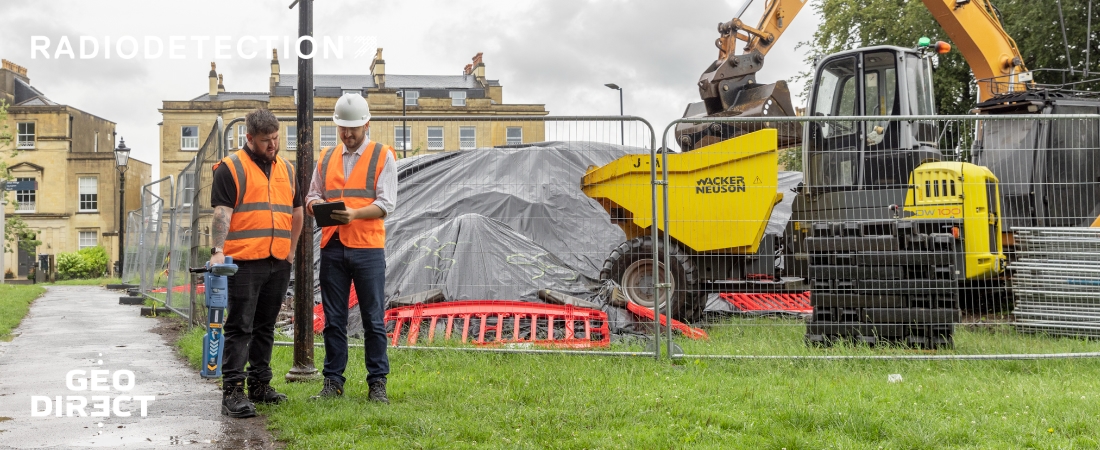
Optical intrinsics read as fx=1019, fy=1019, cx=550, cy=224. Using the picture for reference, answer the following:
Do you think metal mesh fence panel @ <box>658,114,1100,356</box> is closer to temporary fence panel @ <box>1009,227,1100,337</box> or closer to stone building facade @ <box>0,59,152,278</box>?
temporary fence panel @ <box>1009,227,1100,337</box>

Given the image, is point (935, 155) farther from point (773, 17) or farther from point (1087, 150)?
point (773, 17)

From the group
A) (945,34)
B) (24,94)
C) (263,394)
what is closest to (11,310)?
(263,394)

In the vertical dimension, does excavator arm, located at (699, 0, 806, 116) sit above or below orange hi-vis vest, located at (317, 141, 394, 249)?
above

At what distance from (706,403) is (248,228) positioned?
9.61 ft

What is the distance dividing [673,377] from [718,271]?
3.02 meters

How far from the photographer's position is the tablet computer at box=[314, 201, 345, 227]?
19.6 ft

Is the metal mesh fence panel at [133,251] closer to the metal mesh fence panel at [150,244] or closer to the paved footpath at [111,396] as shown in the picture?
the metal mesh fence panel at [150,244]

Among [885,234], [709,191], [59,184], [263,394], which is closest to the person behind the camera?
[263,394]

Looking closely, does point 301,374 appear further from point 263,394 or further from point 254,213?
point 254,213

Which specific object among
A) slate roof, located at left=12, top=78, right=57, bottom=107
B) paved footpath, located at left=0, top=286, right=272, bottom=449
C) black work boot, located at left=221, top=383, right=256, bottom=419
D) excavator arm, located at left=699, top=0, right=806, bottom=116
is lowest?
paved footpath, located at left=0, top=286, right=272, bottom=449

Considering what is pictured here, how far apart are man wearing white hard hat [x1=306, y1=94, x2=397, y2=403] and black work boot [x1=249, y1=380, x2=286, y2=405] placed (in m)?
0.25

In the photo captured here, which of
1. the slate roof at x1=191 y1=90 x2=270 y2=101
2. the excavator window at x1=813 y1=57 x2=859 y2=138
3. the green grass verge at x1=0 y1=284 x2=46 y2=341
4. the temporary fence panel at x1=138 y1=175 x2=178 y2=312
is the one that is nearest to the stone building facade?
the slate roof at x1=191 y1=90 x2=270 y2=101

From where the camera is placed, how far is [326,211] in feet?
19.7

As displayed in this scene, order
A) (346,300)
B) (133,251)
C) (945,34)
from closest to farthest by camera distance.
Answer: (346,300), (133,251), (945,34)
